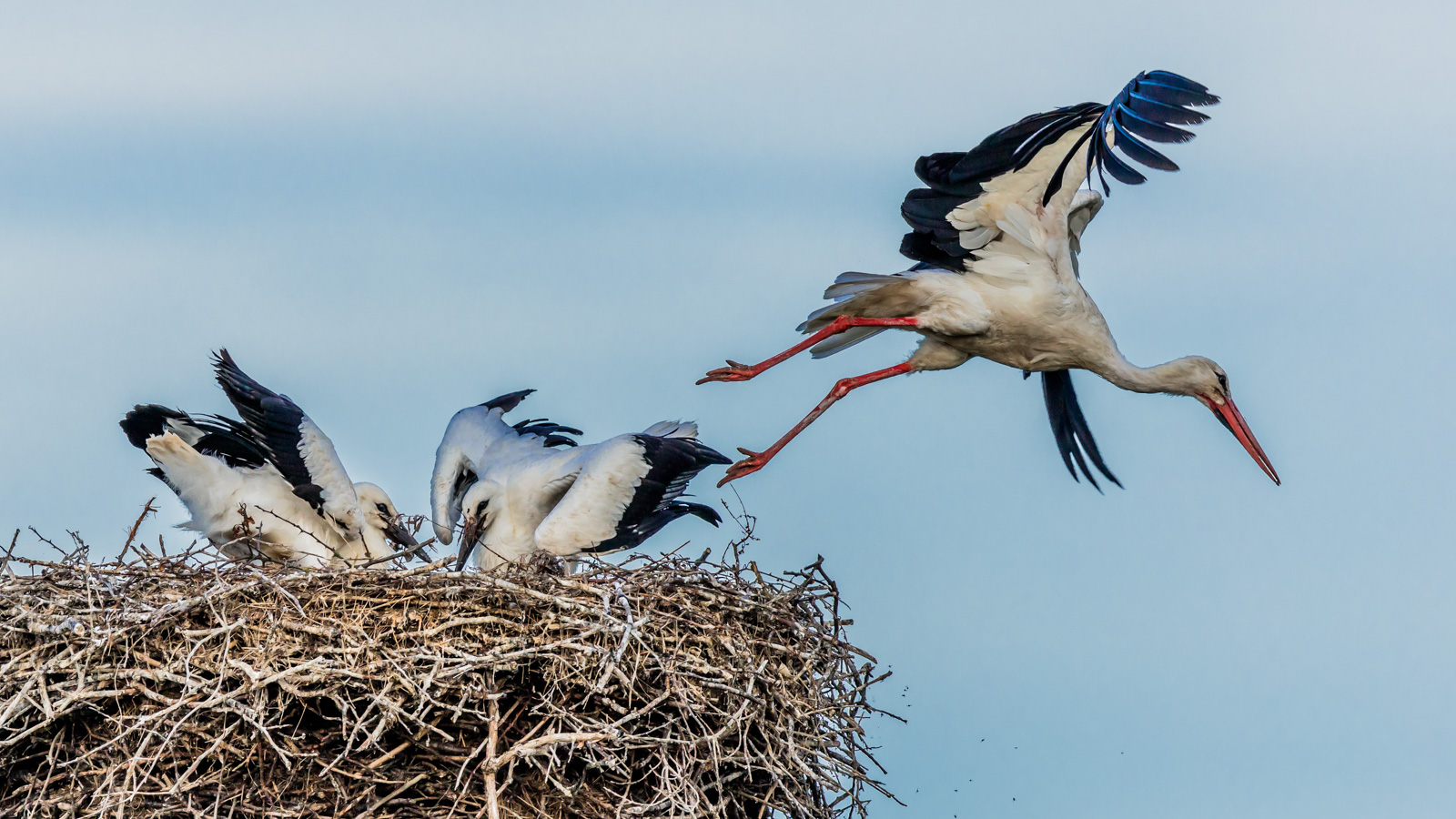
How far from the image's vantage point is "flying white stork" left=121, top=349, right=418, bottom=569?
24.2ft

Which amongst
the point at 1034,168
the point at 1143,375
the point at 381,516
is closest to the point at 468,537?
the point at 381,516

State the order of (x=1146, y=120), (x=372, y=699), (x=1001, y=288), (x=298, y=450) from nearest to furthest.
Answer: (x=372, y=699) < (x=1146, y=120) < (x=298, y=450) < (x=1001, y=288)

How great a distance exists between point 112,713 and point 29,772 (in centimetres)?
39

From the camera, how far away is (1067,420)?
9250mm

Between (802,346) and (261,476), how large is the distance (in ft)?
7.90

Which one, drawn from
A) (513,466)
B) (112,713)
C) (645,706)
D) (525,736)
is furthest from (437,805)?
(513,466)

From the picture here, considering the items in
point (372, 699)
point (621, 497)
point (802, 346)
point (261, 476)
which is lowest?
point (372, 699)

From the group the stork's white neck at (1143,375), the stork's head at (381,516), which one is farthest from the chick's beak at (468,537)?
the stork's white neck at (1143,375)

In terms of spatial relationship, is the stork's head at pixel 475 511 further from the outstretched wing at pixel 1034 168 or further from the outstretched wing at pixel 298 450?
the outstretched wing at pixel 1034 168

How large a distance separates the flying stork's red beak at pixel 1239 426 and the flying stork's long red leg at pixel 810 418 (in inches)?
57.4

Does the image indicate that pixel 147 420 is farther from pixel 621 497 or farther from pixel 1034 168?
pixel 1034 168

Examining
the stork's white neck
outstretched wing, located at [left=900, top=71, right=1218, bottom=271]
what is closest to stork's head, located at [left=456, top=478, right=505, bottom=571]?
outstretched wing, located at [left=900, top=71, right=1218, bottom=271]

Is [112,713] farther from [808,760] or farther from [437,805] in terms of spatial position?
[808,760]

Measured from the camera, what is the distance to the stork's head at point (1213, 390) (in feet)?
27.7
